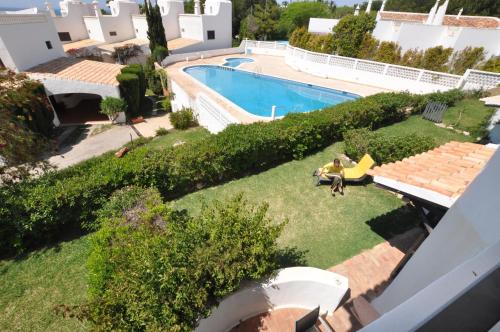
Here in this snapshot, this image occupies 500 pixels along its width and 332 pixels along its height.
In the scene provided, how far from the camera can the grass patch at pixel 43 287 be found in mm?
5012

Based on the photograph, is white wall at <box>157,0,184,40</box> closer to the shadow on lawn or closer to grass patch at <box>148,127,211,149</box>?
grass patch at <box>148,127,211,149</box>

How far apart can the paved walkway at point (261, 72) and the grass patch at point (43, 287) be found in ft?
33.1

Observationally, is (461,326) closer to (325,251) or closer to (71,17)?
(325,251)

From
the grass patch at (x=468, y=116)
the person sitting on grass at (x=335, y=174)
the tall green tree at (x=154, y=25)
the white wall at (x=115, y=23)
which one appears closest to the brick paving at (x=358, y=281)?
the person sitting on grass at (x=335, y=174)

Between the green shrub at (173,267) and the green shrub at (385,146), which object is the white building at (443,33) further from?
the green shrub at (173,267)

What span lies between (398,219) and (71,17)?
44435mm

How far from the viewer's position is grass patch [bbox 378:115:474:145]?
1151cm

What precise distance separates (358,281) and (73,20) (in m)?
44.6

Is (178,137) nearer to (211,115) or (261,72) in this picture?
(211,115)

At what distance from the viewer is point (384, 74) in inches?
782

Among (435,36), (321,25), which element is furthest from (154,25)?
(321,25)

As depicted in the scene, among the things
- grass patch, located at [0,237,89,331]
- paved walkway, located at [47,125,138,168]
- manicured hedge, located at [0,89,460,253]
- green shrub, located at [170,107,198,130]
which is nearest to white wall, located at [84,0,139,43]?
paved walkway, located at [47,125,138,168]

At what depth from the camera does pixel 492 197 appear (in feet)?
7.84

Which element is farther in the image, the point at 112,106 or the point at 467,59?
the point at 467,59
